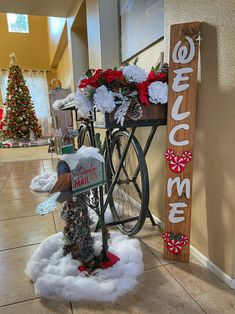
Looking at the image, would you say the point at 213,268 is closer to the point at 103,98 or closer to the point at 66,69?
the point at 103,98

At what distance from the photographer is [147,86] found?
1240mm

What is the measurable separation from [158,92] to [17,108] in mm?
6444

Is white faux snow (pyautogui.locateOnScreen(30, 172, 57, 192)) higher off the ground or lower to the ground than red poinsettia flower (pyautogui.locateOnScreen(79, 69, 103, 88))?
lower

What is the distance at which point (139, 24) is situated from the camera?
6.25 ft

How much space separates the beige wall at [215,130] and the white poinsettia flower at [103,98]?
49cm

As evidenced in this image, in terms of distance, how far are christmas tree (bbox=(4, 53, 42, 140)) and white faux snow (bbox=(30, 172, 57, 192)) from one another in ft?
14.0

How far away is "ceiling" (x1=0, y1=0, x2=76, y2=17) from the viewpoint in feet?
11.3

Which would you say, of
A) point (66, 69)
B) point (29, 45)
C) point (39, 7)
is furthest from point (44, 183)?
point (29, 45)

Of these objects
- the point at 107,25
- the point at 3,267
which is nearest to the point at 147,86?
the point at 3,267

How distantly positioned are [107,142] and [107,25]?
1379 mm

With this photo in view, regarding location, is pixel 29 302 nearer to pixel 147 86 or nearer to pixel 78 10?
pixel 147 86

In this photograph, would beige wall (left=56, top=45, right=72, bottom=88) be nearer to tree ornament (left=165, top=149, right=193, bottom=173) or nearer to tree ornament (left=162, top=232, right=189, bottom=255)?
tree ornament (left=165, top=149, right=193, bottom=173)

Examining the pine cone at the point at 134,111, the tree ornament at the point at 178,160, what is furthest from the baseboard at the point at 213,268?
the pine cone at the point at 134,111

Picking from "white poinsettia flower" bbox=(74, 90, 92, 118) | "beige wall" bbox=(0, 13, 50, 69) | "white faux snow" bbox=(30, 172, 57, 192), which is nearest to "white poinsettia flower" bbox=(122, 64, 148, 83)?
"white poinsettia flower" bbox=(74, 90, 92, 118)
